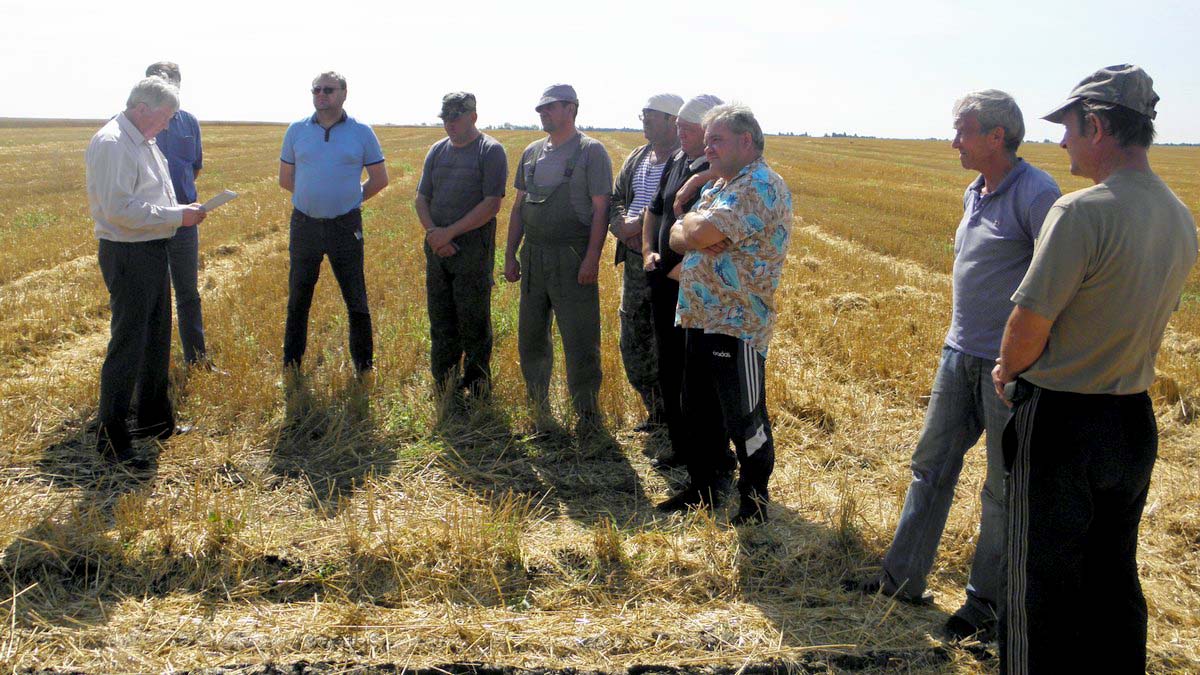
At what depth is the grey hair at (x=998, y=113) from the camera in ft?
10.1

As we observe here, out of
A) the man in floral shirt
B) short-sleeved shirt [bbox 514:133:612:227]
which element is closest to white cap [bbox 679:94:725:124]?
the man in floral shirt

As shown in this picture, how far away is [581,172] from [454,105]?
929 millimetres

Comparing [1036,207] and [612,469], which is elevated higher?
[1036,207]

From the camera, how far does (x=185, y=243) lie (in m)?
6.23

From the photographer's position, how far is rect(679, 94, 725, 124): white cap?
4383 mm

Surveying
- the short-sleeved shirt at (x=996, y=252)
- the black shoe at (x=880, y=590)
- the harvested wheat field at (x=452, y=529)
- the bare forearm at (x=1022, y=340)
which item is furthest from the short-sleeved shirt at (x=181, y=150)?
the bare forearm at (x=1022, y=340)

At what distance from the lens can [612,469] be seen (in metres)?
4.96

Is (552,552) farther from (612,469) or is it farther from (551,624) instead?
(612,469)

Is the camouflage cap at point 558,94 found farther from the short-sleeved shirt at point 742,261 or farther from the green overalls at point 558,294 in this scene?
the short-sleeved shirt at point 742,261

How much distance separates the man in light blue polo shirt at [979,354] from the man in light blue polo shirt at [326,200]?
3960mm

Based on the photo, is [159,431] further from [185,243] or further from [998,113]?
[998,113]

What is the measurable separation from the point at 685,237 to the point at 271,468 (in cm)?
265

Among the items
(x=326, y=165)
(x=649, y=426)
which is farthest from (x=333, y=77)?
(x=649, y=426)

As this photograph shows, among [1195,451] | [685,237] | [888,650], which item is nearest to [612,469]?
[685,237]
